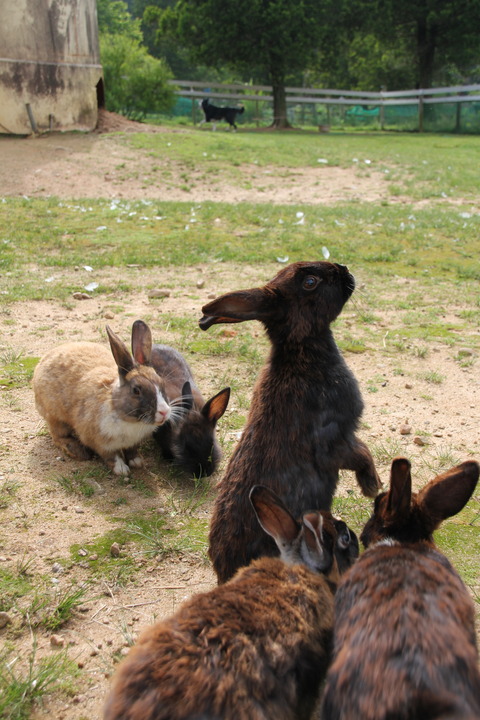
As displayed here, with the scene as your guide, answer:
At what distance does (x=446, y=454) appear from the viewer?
4680 millimetres

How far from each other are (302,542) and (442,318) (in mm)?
4822

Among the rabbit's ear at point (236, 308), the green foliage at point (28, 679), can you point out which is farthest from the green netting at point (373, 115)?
the green foliage at point (28, 679)

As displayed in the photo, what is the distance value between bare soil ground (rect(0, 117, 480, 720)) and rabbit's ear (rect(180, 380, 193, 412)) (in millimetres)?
347

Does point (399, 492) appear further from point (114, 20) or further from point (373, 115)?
point (114, 20)

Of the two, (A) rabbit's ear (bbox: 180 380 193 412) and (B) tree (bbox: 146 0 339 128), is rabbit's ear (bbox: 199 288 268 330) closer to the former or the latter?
(A) rabbit's ear (bbox: 180 380 193 412)

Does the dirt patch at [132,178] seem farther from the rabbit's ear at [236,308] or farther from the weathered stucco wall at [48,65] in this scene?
the rabbit's ear at [236,308]

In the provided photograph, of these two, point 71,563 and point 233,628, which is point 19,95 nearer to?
point 71,563

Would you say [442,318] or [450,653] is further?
[442,318]

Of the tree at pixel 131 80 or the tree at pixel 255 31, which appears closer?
the tree at pixel 131 80

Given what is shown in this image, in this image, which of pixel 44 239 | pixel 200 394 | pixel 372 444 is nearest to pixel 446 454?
pixel 372 444

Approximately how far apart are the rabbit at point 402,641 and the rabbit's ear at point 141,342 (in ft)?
8.06

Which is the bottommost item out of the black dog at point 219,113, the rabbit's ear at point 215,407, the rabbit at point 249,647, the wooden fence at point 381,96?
the rabbit's ear at point 215,407

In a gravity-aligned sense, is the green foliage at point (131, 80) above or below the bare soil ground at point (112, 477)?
above

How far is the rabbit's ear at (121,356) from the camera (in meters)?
4.74
